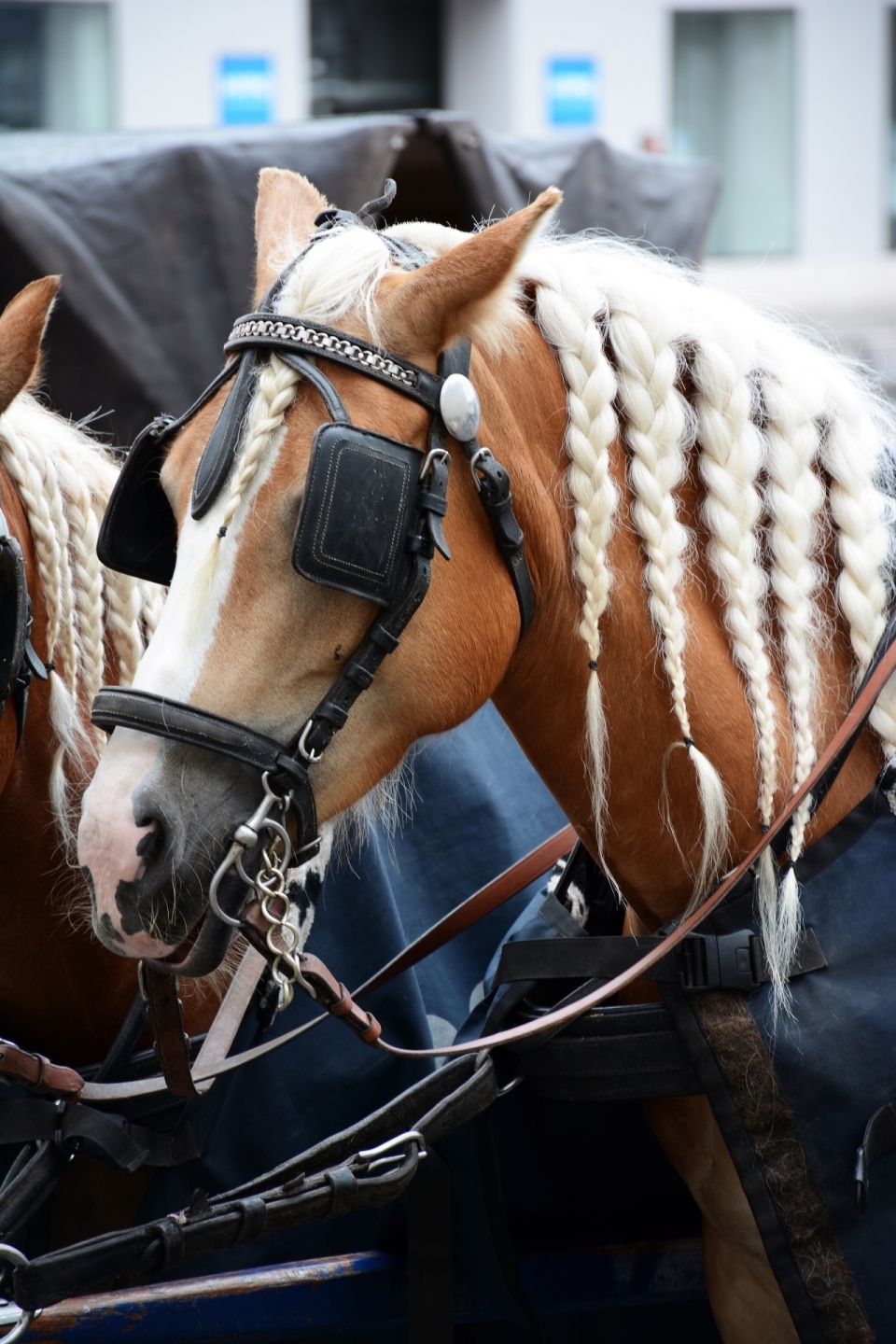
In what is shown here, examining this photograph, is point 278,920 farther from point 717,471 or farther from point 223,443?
point 717,471

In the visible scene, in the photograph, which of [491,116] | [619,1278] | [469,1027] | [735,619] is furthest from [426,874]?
[491,116]

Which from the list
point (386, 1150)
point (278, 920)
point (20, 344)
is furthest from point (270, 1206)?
point (20, 344)

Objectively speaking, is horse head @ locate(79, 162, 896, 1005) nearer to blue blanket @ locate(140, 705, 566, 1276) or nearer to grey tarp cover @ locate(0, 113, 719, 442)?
blue blanket @ locate(140, 705, 566, 1276)

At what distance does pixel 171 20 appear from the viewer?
7129 millimetres

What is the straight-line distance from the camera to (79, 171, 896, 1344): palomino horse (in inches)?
42.0

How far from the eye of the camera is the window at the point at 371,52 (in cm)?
859

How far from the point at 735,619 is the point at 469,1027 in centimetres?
57

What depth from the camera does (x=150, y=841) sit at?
3.42 feet

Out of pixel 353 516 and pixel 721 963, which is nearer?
pixel 353 516

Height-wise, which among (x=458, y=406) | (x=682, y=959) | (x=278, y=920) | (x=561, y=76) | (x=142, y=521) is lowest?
(x=682, y=959)

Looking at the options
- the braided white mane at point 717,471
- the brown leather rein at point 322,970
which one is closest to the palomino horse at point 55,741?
the brown leather rein at point 322,970

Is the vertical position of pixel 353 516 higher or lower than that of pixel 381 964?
higher

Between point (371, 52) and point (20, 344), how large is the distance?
832cm

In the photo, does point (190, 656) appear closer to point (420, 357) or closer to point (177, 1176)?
point (420, 357)
